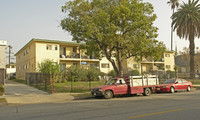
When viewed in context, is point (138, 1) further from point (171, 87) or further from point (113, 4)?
point (171, 87)

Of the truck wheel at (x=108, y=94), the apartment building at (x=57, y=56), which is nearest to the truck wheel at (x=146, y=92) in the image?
the truck wheel at (x=108, y=94)

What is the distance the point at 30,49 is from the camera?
109ft

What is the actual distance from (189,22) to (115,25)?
65.9 ft

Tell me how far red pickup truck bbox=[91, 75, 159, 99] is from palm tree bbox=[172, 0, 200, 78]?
1780cm

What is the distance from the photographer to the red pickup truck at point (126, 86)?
14.8 meters

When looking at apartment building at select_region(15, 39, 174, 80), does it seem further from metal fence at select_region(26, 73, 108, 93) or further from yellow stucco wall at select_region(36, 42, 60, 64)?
metal fence at select_region(26, 73, 108, 93)

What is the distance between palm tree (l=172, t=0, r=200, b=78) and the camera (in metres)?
32.2

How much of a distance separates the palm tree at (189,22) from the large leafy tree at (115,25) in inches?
637

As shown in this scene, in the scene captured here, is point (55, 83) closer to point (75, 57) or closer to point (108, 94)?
point (75, 57)

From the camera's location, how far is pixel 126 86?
620 inches

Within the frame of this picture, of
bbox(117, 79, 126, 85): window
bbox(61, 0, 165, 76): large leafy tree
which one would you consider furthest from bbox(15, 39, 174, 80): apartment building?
bbox(117, 79, 126, 85): window

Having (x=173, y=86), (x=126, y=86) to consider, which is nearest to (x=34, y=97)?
(x=126, y=86)

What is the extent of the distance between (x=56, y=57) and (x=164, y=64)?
27500 millimetres

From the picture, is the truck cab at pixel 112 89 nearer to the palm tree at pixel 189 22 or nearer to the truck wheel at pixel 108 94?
the truck wheel at pixel 108 94
